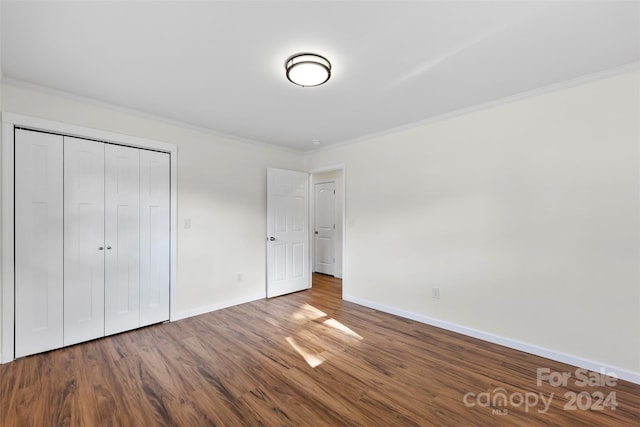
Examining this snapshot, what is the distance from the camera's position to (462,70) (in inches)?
86.8

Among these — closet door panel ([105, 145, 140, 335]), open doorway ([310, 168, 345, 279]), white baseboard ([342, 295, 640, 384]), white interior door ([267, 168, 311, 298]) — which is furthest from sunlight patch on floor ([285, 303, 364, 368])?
open doorway ([310, 168, 345, 279])

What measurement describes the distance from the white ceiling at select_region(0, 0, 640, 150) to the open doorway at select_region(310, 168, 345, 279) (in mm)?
3025

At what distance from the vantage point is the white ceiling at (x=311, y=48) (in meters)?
1.58

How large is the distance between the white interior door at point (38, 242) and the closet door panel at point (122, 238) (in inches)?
14.5

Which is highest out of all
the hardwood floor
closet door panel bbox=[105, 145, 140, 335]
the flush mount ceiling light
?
the flush mount ceiling light

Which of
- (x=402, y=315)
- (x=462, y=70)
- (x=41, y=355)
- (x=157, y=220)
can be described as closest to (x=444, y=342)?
(x=402, y=315)

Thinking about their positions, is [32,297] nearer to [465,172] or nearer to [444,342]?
[444,342]

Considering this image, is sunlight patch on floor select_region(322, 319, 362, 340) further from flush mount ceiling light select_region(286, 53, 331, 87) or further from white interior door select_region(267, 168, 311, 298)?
flush mount ceiling light select_region(286, 53, 331, 87)

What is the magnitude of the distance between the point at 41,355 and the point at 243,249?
→ 223cm

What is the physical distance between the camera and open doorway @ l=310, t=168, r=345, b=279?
5.79m

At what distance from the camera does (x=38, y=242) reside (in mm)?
2494

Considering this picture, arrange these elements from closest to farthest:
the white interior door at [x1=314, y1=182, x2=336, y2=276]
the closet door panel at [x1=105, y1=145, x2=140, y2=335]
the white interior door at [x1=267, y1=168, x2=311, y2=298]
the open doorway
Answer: the closet door panel at [x1=105, y1=145, x2=140, y2=335] < the white interior door at [x1=267, y1=168, x2=311, y2=298] < the open doorway < the white interior door at [x1=314, y1=182, x2=336, y2=276]

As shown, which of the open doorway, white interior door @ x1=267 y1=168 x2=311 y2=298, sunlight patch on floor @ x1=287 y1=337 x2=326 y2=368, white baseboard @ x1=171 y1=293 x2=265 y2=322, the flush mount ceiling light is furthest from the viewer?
the open doorway

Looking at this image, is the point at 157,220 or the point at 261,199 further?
the point at 261,199
